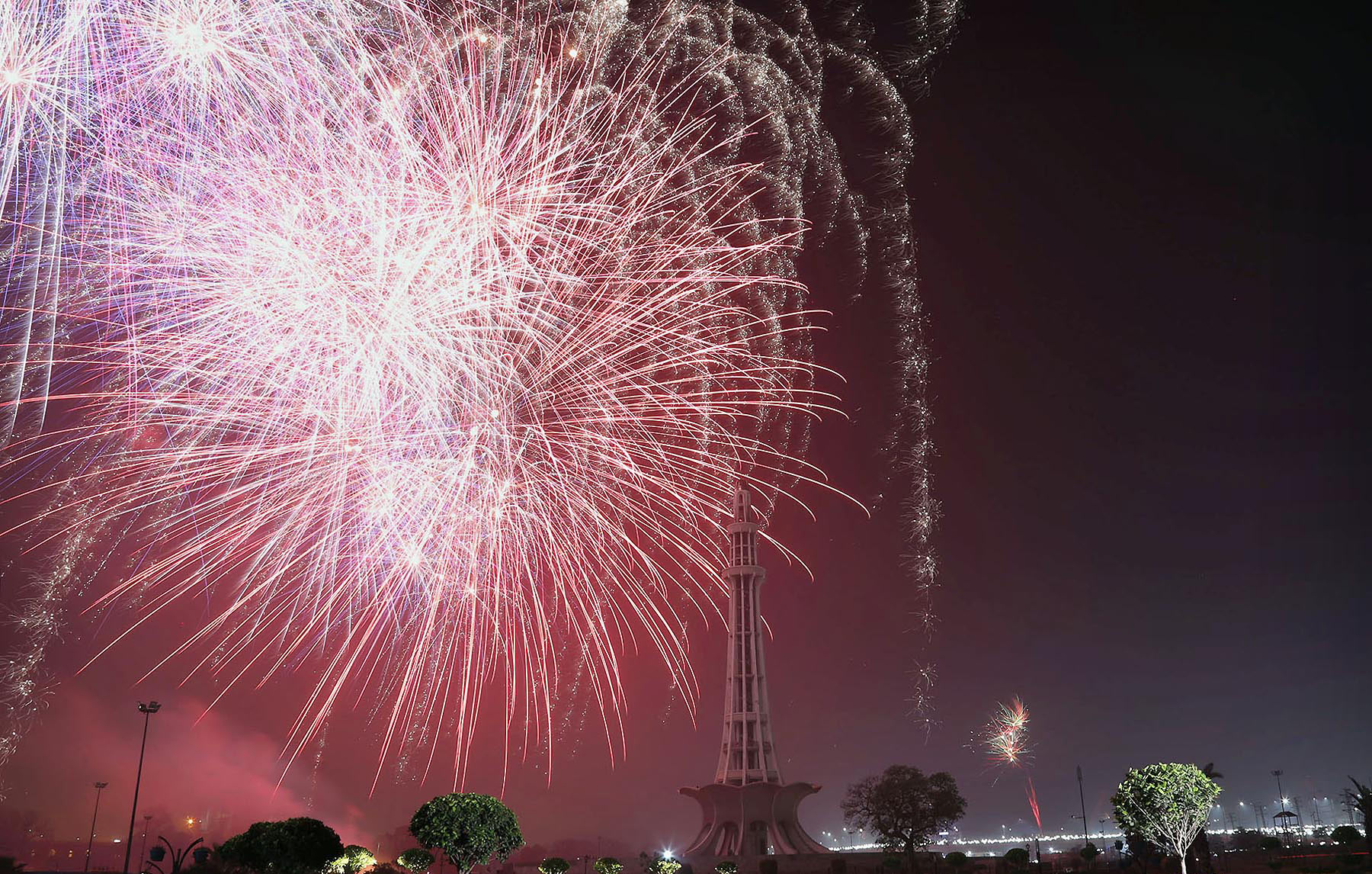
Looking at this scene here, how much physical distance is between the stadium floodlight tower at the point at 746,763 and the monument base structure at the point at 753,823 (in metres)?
0.06

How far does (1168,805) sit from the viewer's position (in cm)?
4488

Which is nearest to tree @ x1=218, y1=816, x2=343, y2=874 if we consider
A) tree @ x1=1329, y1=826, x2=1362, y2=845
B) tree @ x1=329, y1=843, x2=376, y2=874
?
tree @ x1=329, y1=843, x2=376, y2=874

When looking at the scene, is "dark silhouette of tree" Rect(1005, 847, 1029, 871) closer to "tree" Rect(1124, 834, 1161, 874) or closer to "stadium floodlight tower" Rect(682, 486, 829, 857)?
"tree" Rect(1124, 834, 1161, 874)

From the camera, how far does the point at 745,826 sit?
246 ft

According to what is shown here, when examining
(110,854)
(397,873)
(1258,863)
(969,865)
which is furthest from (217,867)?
(110,854)

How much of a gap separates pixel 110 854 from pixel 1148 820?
12347cm

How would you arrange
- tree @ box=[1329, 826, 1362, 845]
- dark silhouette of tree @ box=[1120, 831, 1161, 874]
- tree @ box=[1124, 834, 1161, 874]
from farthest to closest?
tree @ box=[1329, 826, 1362, 845], tree @ box=[1124, 834, 1161, 874], dark silhouette of tree @ box=[1120, 831, 1161, 874]

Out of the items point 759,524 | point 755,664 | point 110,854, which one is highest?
point 759,524

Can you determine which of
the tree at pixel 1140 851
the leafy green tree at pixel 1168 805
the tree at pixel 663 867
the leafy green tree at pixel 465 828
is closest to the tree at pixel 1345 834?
the tree at pixel 1140 851

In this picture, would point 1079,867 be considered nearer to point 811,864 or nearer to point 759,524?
point 811,864

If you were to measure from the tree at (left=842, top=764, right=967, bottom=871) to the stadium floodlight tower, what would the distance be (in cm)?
559

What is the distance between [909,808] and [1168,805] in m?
28.9

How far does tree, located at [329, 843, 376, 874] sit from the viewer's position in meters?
40.4

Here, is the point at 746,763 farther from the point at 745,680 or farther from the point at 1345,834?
the point at 1345,834
